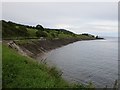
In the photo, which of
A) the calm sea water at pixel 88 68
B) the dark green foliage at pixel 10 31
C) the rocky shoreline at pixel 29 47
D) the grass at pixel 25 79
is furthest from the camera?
the dark green foliage at pixel 10 31

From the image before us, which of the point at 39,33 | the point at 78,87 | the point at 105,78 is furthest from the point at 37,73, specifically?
the point at 39,33

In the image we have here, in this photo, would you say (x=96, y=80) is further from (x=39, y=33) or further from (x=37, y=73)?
(x=39, y=33)

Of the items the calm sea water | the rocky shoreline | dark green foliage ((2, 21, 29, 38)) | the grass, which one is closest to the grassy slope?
the grass

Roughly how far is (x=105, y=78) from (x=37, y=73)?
13.6 m

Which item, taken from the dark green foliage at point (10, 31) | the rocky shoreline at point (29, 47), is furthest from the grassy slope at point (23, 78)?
the dark green foliage at point (10, 31)

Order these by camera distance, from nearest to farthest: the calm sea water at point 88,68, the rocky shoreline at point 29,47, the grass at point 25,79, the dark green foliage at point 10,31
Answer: the grass at point 25,79, the calm sea water at point 88,68, the rocky shoreline at point 29,47, the dark green foliage at point 10,31

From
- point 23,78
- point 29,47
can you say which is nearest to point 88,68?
point 23,78

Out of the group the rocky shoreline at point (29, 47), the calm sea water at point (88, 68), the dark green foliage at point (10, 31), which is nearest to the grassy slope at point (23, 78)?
the calm sea water at point (88, 68)

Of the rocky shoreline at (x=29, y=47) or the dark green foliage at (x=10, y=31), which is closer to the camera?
the rocky shoreline at (x=29, y=47)

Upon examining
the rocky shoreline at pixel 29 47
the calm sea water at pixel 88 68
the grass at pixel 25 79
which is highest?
the rocky shoreline at pixel 29 47

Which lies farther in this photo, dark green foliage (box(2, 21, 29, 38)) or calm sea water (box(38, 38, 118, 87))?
dark green foliage (box(2, 21, 29, 38))

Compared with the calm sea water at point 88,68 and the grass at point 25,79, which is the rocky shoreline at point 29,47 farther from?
the grass at point 25,79

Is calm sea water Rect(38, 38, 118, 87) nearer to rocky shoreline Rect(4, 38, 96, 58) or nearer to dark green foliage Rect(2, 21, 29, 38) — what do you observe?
rocky shoreline Rect(4, 38, 96, 58)

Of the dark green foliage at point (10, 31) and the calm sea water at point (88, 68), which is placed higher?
the dark green foliage at point (10, 31)
